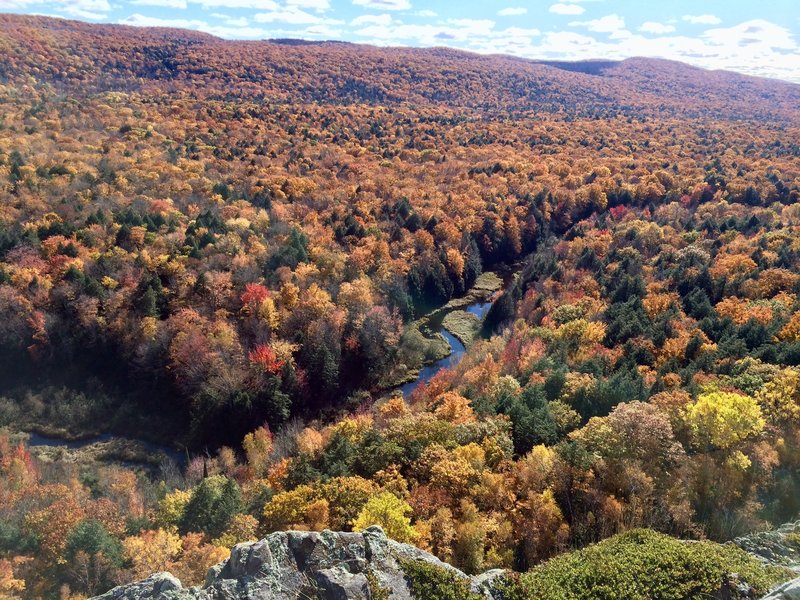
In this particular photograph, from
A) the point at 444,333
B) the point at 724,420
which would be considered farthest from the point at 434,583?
the point at 444,333

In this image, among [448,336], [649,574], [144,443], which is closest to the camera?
[649,574]

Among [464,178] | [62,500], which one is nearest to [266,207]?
[464,178]

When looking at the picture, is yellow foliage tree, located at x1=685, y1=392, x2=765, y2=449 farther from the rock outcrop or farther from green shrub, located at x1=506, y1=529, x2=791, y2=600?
the rock outcrop

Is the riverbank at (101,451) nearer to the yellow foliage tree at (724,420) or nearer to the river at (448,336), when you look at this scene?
the river at (448,336)

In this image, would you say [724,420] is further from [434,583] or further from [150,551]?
[150,551]

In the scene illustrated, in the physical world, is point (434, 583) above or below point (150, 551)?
above

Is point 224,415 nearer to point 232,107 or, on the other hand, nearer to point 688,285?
point 688,285

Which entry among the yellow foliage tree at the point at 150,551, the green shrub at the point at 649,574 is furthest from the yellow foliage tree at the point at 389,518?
the yellow foliage tree at the point at 150,551
